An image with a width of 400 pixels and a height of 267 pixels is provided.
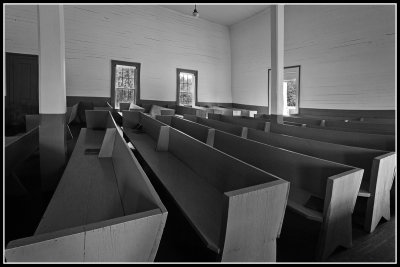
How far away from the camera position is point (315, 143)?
2559mm

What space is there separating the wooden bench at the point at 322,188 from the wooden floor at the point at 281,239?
0.14 meters

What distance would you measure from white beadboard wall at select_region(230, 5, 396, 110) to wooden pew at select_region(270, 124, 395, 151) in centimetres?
345

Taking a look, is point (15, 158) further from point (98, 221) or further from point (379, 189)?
point (379, 189)

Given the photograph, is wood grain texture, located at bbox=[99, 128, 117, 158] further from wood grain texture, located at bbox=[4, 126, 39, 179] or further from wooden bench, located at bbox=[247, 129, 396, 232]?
wooden bench, located at bbox=[247, 129, 396, 232]

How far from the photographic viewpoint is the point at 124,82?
334 inches

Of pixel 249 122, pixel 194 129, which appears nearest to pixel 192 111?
pixel 249 122

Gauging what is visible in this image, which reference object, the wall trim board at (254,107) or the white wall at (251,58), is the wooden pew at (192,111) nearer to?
the wall trim board at (254,107)

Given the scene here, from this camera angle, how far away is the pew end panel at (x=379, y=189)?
202 cm

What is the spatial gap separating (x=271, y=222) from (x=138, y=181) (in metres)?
0.79

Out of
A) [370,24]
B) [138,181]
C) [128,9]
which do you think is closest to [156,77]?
[128,9]

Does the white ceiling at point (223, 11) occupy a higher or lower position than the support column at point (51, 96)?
higher

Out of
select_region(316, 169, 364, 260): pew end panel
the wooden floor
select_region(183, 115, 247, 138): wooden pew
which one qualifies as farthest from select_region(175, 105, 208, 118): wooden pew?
select_region(316, 169, 364, 260): pew end panel

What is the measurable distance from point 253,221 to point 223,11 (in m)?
9.07

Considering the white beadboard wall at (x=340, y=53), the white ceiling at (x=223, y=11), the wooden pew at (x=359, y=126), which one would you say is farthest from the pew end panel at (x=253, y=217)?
the white ceiling at (x=223, y=11)
